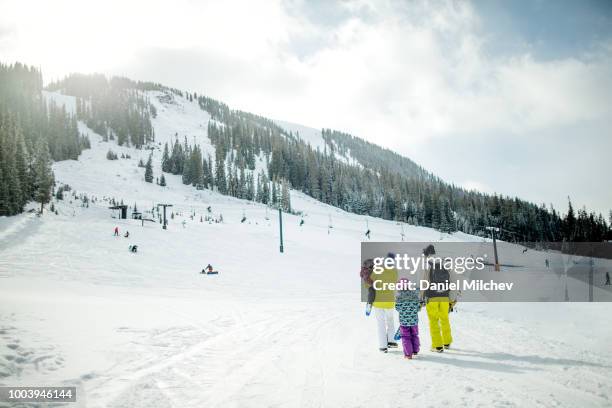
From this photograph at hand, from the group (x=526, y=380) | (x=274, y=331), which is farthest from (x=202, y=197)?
(x=526, y=380)

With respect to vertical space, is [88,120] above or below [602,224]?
above

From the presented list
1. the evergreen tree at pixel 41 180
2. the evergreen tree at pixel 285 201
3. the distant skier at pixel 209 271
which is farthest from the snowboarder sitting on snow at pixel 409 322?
the evergreen tree at pixel 285 201

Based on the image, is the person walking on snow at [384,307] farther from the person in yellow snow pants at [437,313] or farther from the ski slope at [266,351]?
the person in yellow snow pants at [437,313]

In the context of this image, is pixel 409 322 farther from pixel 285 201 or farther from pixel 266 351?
pixel 285 201

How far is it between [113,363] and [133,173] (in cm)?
9122

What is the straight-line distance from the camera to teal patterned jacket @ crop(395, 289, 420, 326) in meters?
6.50

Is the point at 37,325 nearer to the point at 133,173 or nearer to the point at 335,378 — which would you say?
the point at 335,378

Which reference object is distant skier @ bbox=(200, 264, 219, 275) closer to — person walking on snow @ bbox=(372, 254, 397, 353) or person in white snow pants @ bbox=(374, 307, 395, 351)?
person in white snow pants @ bbox=(374, 307, 395, 351)

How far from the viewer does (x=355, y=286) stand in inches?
920

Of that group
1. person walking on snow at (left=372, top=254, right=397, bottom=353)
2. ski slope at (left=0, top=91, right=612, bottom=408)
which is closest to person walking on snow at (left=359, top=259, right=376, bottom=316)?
person walking on snow at (left=372, top=254, right=397, bottom=353)

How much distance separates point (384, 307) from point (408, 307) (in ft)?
2.05

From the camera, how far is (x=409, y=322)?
6504 millimetres

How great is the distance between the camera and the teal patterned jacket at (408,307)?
6.50 meters

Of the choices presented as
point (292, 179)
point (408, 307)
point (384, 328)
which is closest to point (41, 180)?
point (384, 328)
